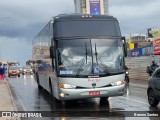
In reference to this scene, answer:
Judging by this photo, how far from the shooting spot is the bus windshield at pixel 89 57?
16.1 metres

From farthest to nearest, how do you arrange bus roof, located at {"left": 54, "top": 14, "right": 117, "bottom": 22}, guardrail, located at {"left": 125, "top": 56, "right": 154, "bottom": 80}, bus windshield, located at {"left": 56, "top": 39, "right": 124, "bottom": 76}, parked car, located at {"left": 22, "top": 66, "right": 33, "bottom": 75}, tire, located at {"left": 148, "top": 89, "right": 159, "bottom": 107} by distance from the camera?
parked car, located at {"left": 22, "top": 66, "right": 33, "bottom": 75}
guardrail, located at {"left": 125, "top": 56, "right": 154, "bottom": 80}
bus roof, located at {"left": 54, "top": 14, "right": 117, "bottom": 22}
bus windshield, located at {"left": 56, "top": 39, "right": 124, "bottom": 76}
tire, located at {"left": 148, "top": 89, "right": 159, "bottom": 107}

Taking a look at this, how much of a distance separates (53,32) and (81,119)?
4728mm

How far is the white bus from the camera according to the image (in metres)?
16.0

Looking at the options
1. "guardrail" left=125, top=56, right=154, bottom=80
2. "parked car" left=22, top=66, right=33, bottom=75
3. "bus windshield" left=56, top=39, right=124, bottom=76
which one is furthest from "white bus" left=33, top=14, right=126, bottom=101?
"parked car" left=22, top=66, right=33, bottom=75

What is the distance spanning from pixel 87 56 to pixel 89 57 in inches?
3.3

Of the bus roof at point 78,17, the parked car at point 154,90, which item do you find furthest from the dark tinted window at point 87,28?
the parked car at point 154,90

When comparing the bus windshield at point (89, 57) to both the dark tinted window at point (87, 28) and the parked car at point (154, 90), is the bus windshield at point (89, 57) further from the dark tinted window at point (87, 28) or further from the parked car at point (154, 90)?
the parked car at point (154, 90)

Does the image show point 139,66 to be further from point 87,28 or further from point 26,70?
point 26,70

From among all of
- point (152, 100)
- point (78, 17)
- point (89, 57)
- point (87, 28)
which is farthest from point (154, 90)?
point (78, 17)

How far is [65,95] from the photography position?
15.9m

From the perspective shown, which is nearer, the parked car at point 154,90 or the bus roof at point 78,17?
the parked car at point 154,90

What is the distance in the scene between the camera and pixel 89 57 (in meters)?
16.2

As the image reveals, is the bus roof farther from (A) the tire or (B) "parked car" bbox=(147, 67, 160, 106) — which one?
(A) the tire

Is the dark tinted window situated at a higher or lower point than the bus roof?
lower
